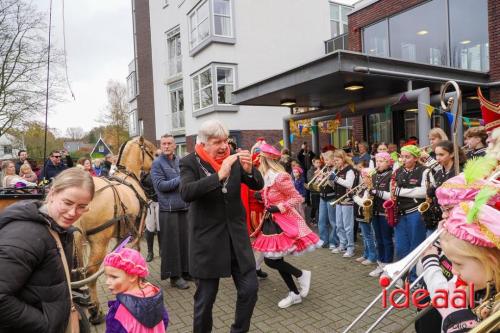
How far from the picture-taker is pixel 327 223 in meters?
7.22

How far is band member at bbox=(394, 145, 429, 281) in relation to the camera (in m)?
4.71

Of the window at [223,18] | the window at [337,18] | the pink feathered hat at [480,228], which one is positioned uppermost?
the window at [337,18]

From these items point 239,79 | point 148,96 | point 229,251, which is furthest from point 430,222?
point 148,96

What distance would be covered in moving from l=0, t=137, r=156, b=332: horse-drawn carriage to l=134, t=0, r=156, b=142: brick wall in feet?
72.6

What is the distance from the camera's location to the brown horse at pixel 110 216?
415cm

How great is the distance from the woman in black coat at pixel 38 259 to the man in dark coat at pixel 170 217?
3.01m

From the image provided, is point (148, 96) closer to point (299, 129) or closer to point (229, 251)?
point (299, 129)

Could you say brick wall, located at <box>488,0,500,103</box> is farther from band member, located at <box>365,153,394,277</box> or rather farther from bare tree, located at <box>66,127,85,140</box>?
bare tree, located at <box>66,127,85,140</box>

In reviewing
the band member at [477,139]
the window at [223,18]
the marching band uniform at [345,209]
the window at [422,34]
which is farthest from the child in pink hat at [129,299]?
the window at [223,18]

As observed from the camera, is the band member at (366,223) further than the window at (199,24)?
No

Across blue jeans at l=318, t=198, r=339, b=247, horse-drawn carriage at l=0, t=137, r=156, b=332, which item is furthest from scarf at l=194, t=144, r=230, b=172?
blue jeans at l=318, t=198, r=339, b=247

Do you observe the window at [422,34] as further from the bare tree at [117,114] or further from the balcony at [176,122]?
the bare tree at [117,114]

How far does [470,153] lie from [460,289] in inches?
159

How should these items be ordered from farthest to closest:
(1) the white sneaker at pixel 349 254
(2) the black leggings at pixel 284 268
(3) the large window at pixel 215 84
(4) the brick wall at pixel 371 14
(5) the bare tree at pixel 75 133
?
1. (5) the bare tree at pixel 75 133
2. (3) the large window at pixel 215 84
3. (4) the brick wall at pixel 371 14
4. (1) the white sneaker at pixel 349 254
5. (2) the black leggings at pixel 284 268
